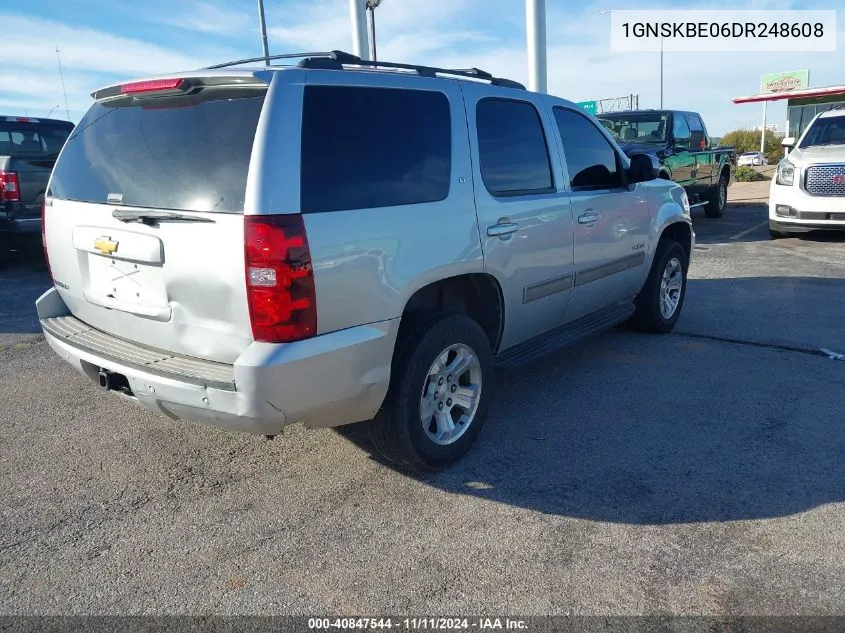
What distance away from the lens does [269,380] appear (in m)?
2.67

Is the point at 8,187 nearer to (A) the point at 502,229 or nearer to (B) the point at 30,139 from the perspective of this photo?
(B) the point at 30,139

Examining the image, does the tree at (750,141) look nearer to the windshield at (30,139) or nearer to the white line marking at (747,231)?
the white line marking at (747,231)

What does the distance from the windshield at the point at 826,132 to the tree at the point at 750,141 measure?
37014 millimetres

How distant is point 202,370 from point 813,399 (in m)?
3.75

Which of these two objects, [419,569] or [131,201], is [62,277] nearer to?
[131,201]

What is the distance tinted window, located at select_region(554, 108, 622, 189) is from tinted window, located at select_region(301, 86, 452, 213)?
1.27 m

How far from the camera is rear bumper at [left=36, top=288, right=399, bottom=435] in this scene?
106 inches

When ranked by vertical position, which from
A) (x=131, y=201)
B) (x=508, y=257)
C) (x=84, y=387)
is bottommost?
(x=84, y=387)

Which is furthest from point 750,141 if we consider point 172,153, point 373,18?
point 172,153

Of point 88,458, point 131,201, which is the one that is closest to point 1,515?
point 88,458

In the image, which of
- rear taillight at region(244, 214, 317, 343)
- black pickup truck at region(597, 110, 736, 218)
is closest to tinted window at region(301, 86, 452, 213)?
rear taillight at region(244, 214, 317, 343)

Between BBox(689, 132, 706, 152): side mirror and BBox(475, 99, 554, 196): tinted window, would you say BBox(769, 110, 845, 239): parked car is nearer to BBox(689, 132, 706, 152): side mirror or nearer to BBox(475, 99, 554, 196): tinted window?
BBox(689, 132, 706, 152): side mirror

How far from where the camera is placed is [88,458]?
375 cm

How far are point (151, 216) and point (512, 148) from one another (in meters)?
2.07
